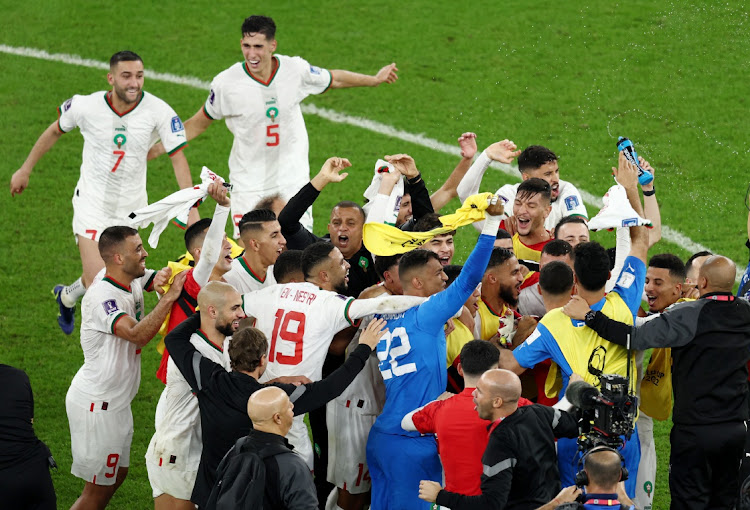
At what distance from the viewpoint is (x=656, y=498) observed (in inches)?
295

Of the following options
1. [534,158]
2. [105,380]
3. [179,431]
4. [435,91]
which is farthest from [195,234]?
[435,91]

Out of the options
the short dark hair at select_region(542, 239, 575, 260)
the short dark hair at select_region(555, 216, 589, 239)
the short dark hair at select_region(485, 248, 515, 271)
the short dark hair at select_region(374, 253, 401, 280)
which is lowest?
the short dark hair at select_region(374, 253, 401, 280)

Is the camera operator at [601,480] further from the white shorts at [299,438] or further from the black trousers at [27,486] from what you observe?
the black trousers at [27,486]

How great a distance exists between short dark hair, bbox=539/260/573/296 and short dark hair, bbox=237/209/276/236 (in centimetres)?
181

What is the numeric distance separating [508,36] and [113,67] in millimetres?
6124

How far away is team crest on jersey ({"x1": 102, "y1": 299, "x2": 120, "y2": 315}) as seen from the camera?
22.1 feet

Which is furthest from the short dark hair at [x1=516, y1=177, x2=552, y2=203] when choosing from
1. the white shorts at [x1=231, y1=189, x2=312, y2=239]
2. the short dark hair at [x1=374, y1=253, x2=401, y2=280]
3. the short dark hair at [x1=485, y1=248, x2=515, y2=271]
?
the white shorts at [x1=231, y1=189, x2=312, y2=239]

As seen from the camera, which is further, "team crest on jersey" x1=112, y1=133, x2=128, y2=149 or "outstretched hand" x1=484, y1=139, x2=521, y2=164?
"team crest on jersey" x1=112, y1=133, x2=128, y2=149

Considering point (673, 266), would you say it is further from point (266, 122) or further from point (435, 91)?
point (435, 91)

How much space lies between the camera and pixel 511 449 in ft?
17.0

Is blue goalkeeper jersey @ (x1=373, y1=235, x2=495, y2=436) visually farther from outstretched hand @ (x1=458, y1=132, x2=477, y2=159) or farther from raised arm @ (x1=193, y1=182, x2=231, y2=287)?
outstretched hand @ (x1=458, y1=132, x2=477, y2=159)

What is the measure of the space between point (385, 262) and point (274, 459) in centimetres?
186

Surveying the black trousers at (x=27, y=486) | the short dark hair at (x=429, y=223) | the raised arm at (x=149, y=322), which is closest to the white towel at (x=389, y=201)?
the short dark hair at (x=429, y=223)

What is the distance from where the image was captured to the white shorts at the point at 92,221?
9055 millimetres
